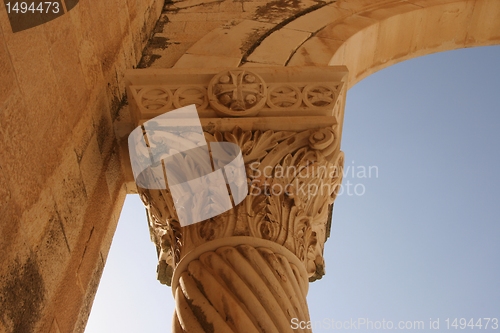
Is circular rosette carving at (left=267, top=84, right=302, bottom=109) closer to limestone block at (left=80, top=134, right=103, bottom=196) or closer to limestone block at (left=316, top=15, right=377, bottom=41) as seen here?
limestone block at (left=80, top=134, right=103, bottom=196)

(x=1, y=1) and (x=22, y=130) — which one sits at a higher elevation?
(x=1, y=1)

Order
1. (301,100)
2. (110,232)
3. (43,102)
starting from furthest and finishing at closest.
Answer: (110,232), (301,100), (43,102)

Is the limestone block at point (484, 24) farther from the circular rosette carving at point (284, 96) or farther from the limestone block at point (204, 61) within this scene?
the circular rosette carving at point (284, 96)

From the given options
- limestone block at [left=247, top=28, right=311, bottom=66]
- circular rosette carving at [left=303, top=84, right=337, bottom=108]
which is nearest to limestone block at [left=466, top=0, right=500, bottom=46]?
limestone block at [left=247, top=28, right=311, bottom=66]

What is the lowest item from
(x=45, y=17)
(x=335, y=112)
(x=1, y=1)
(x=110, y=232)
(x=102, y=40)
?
(x=110, y=232)

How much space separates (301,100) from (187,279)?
1372mm

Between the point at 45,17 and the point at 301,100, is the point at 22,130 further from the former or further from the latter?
the point at 301,100

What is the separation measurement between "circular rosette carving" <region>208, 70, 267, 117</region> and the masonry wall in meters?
0.80

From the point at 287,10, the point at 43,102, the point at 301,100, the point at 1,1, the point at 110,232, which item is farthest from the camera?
the point at 287,10

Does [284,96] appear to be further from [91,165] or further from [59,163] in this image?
[59,163]

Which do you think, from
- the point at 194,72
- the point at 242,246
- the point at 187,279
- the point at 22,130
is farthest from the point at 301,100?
the point at 22,130

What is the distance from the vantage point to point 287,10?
5594 millimetres

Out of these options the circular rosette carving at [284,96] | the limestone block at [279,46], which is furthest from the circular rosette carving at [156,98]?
the limestone block at [279,46]

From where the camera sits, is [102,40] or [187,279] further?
[102,40]
